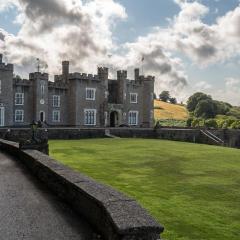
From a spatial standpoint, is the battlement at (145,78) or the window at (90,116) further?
the battlement at (145,78)

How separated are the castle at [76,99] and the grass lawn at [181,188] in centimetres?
3395

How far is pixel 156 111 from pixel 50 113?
287 ft

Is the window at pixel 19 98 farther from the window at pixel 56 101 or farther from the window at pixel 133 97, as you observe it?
the window at pixel 133 97

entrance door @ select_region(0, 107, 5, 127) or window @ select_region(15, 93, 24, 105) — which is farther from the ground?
window @ select_region(15, 93, 24, 105)

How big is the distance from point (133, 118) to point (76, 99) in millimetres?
12145

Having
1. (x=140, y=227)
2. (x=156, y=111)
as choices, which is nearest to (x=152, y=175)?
(x=140, y=227)

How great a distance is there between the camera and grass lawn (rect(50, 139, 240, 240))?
9094mm

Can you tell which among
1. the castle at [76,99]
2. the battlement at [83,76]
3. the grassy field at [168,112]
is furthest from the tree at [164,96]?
A: the battlement at [83,76]

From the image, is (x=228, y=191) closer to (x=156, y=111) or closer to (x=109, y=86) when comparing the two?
(x=109, y=86)

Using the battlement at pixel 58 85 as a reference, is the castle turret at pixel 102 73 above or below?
above

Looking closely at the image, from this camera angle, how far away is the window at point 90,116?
6171 cm

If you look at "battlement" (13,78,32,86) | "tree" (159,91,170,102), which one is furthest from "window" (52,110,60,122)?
"tree" (159,91,170,102)

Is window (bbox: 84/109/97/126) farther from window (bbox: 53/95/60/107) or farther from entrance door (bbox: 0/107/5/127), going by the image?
entrance door (bbox: 0/107/5/127)

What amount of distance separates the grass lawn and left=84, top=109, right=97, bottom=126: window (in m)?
38.6
